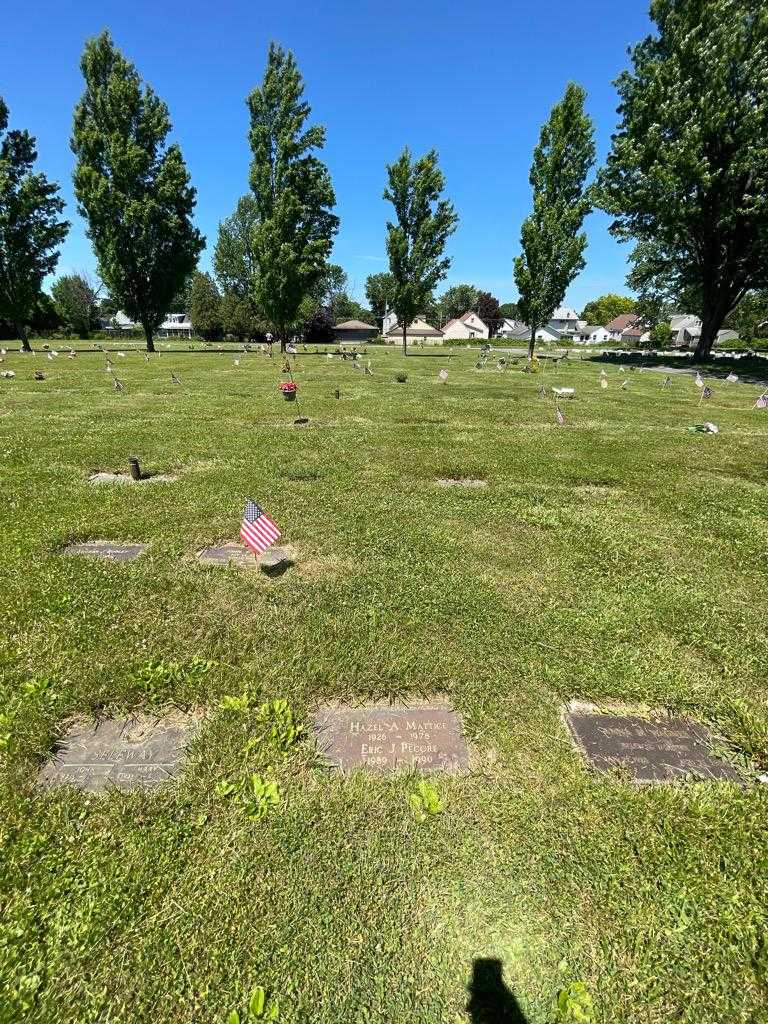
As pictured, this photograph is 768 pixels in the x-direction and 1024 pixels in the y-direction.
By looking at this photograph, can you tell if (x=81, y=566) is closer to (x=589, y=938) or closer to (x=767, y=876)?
(x=589, y=938)

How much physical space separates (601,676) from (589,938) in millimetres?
1768

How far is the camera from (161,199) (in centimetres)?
3123

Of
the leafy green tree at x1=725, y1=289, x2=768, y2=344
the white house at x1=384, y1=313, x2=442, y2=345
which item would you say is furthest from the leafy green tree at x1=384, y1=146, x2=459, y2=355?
the leafy green tree at x1=725, y1=289, x2=768, y2=344

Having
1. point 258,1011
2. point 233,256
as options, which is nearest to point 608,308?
point 233,256

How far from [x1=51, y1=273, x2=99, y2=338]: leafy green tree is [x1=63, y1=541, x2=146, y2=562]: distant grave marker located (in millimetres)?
65234

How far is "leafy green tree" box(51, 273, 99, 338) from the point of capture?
192 ft

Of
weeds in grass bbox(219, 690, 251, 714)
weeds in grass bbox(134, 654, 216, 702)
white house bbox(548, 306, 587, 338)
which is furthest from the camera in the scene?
white house bbox(548, 306, 587, 338)

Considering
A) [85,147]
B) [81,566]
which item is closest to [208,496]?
[81,566]

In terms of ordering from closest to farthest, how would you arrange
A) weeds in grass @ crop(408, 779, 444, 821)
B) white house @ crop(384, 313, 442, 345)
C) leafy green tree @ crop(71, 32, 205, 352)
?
weeds in grass @ crop(408, 779, 444, 821), leafy green tree @ crop(71, 32, 205, 352), white house @ crop(384, 313, 442, 345)

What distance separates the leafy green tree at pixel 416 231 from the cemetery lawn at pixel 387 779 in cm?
3343

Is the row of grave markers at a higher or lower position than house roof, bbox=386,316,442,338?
lower

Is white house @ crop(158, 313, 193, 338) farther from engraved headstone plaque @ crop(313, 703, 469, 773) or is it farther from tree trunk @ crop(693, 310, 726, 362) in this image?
engraved headstone plaque @ crop(313, 703, 469, 773)

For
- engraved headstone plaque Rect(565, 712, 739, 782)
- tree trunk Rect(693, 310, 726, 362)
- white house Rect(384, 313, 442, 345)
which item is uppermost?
white house Rect(384, 313, 442, 345)

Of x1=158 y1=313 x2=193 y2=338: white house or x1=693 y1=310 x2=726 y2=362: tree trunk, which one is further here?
x1=158 y1=313 x2=193 y2=338: white house
